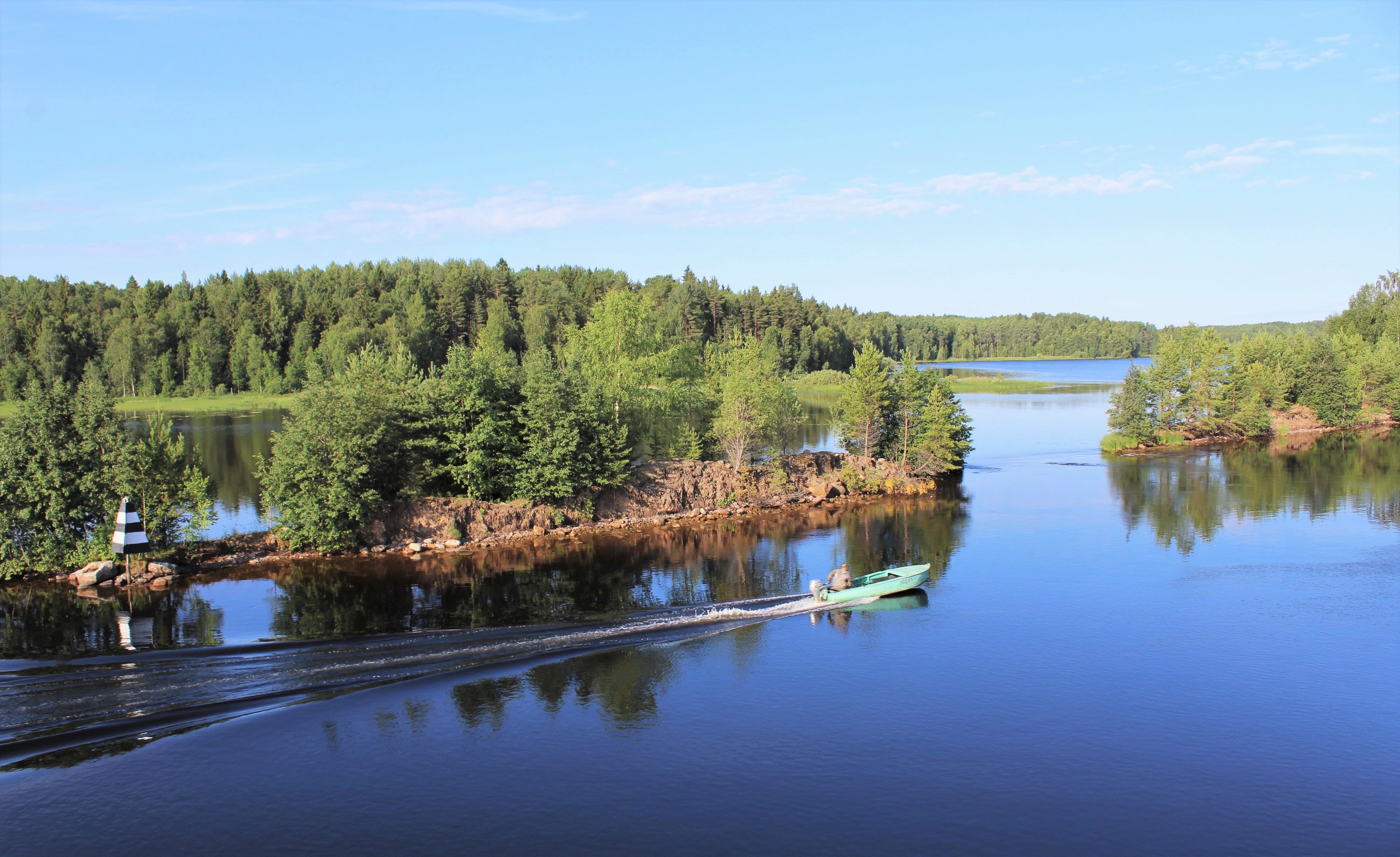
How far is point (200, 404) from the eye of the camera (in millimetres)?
116938

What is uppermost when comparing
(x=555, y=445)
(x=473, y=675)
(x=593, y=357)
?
(x=593, y=357)

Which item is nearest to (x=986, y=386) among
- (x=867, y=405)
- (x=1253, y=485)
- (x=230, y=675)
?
(x=1253, y=485)

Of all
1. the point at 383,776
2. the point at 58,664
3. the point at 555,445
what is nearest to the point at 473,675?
the point at 383,776

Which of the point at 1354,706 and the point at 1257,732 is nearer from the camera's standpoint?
the point at 1257,732

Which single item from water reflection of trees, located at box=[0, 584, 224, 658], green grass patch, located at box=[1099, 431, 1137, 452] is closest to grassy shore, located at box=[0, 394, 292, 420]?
water reflection of trees, located at box=[0, 584, 224, 658]

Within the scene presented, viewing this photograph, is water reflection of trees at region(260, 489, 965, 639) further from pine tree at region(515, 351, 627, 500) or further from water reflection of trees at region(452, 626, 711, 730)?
water reflection of trees at region(452, 626, 711, 730)

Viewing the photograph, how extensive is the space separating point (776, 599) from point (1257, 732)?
1645 centimetres

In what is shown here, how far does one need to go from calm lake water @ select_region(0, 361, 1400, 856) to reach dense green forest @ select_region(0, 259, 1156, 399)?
3160 inches

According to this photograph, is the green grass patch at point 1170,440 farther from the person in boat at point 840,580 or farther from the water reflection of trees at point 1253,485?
the person in boat at point 840,580

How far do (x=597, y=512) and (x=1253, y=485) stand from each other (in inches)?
1837

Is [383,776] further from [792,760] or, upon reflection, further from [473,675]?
[792,760]

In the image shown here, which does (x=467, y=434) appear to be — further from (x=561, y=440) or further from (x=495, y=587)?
(x=495, y=587)

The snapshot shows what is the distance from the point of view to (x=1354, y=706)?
2577 cm

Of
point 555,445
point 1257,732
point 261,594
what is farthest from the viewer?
point 555,445
